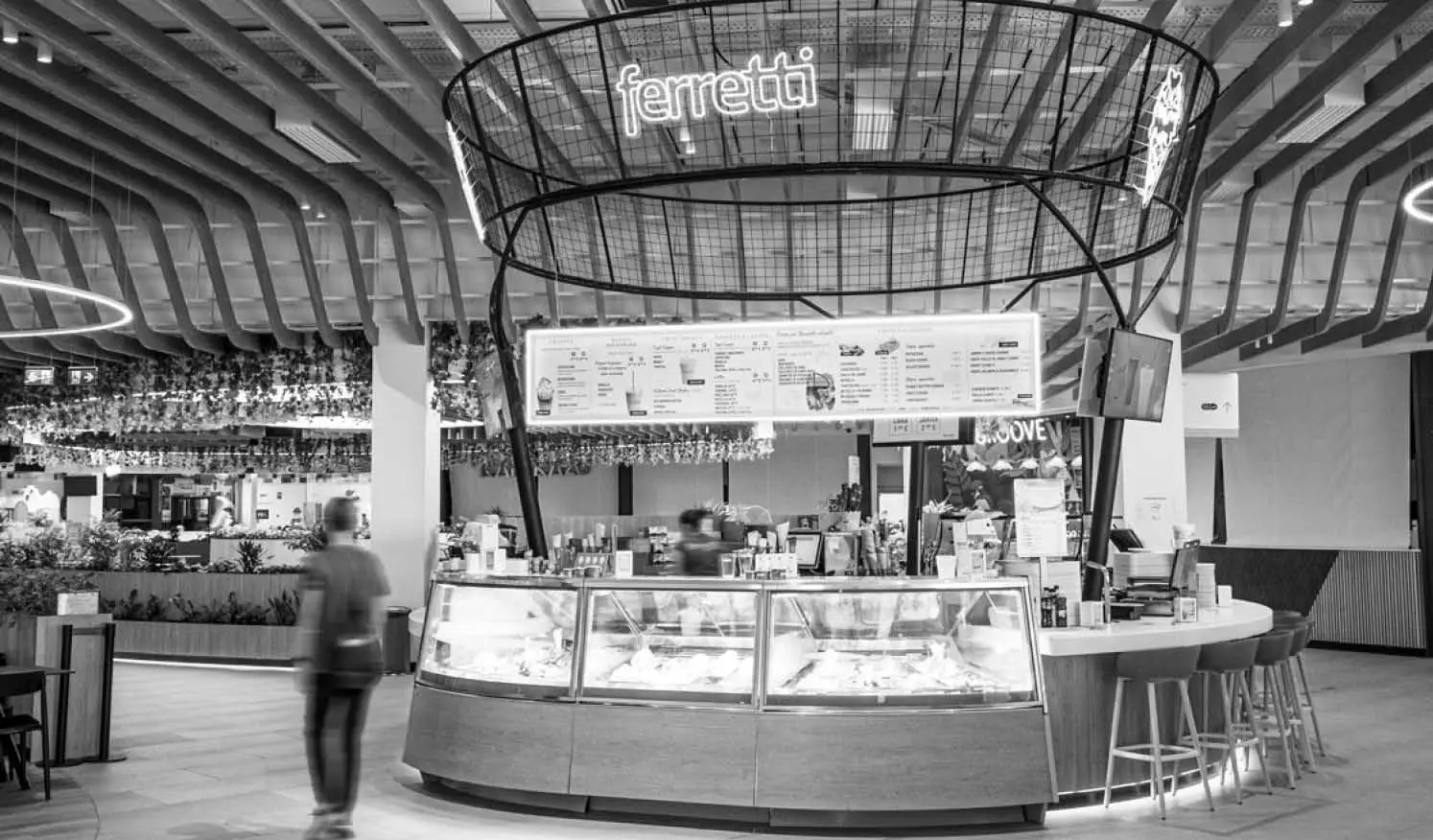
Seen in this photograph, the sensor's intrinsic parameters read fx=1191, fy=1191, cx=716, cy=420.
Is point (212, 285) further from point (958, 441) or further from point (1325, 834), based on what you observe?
point (1325, 834)

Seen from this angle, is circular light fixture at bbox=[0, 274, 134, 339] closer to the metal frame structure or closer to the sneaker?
the metal frame structure

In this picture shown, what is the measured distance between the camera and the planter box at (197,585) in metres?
13.4

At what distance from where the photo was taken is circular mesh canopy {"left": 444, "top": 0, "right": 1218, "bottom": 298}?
4.72 metres

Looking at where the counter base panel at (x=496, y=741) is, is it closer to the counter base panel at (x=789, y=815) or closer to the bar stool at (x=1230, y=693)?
the counter base panel at (x=789, y=815)

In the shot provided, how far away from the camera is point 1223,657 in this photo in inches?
258

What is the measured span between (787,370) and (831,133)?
5.31 feet

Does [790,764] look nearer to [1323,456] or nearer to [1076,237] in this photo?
[1076,237]

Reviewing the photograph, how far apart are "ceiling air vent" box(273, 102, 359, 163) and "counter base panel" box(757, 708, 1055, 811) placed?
5327mm

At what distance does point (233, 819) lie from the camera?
617 centimetres

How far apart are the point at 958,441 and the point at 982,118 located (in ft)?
9.69

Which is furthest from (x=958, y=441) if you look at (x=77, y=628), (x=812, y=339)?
(x=77, y=628)

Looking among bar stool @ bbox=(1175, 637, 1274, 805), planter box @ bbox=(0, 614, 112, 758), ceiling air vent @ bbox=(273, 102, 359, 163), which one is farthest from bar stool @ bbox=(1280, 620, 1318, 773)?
planter box @ bbox=(0, 614, 112, 758)

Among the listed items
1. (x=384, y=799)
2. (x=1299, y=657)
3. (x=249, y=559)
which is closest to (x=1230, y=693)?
(x=1299, y=657)

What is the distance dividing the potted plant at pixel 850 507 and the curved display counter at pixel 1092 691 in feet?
15.1
